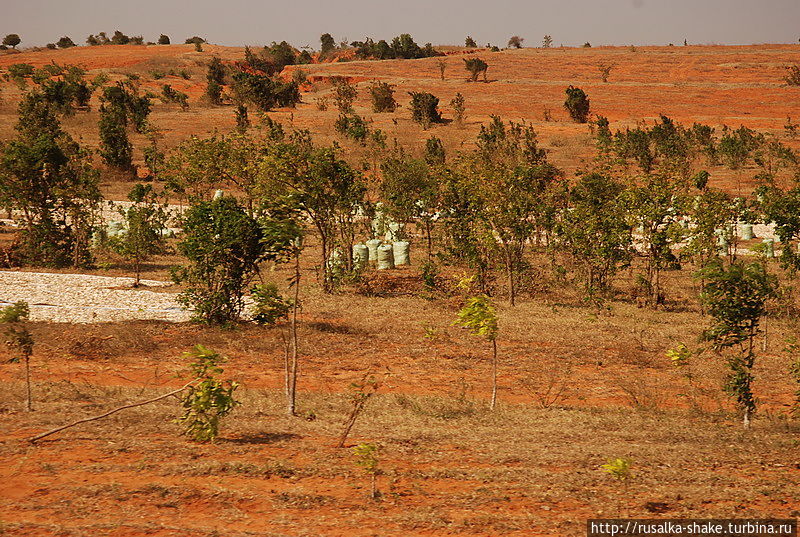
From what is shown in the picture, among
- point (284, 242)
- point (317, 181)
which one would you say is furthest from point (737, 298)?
point (317, 181)

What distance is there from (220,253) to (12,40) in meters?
99.6

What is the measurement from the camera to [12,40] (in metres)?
94.7

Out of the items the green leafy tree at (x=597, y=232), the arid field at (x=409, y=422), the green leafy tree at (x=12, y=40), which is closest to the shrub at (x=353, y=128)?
the arid field at (x=409, y=422)

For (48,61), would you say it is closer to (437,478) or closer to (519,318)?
(519,318)

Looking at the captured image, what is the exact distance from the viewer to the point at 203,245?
12.8 metres

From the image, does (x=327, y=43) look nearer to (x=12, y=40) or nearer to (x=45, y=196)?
(x=12, y=40)

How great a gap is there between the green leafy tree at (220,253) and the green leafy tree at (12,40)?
3883 inches

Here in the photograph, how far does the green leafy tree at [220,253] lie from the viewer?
12.7m

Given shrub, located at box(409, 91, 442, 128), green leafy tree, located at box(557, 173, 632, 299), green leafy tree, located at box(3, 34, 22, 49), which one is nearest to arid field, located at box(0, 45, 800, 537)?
green leafy tree, located at box(557, 173, 632, 299)

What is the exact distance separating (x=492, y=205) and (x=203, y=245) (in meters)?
6.40

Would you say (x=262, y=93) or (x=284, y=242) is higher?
(x=262, y=93)

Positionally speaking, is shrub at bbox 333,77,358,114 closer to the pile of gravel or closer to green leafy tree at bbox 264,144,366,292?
green leafy tree at bbox 264,144,366,292

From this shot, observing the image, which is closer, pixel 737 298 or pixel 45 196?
pixel 737 298

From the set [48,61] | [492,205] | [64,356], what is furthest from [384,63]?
[64,356]
